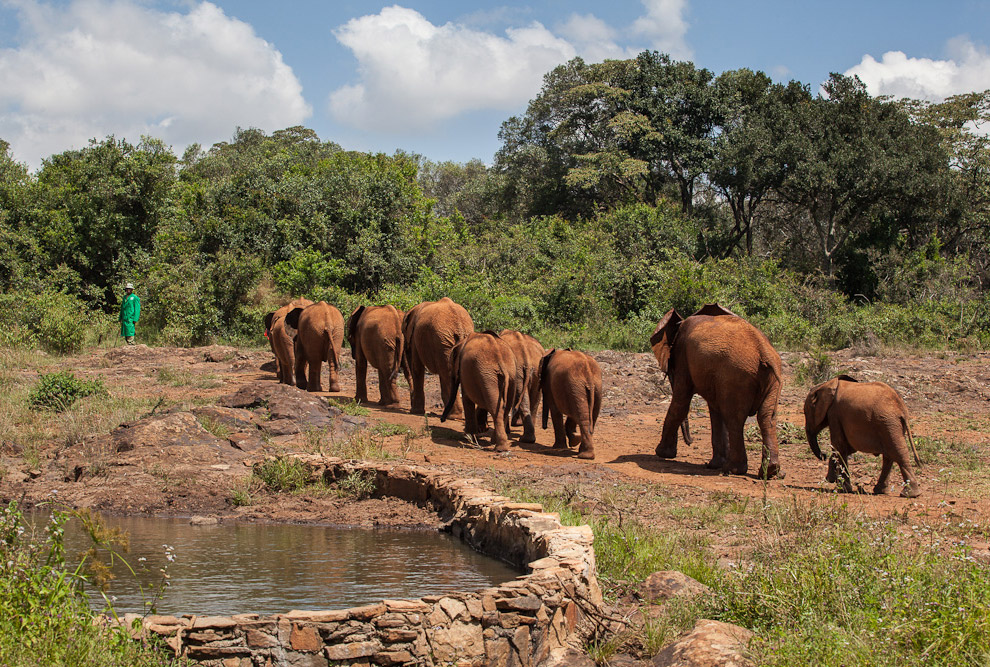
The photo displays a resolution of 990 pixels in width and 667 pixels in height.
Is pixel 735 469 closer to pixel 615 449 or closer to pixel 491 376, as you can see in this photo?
pixel 615 449

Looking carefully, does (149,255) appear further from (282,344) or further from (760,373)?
(760,373)

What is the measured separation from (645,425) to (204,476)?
778cm

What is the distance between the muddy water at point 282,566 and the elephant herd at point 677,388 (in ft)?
11.7

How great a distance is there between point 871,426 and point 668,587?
4.69 metres

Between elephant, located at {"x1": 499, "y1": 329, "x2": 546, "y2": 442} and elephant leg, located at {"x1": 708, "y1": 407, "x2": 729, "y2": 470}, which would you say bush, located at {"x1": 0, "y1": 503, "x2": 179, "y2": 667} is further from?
elephant leg, located at {"x1": 708, "y1": 407, "x2": 729, "y2": 470}

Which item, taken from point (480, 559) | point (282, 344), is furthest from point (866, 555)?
point (282, 344)

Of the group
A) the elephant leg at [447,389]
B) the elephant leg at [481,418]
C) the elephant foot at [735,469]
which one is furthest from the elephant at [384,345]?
the elephant foot at [735,469]

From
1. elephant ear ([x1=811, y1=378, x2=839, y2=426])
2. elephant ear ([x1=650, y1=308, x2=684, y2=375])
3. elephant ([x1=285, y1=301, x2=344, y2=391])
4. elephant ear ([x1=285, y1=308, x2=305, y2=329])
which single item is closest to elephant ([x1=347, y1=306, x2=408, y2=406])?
elephant ([x1=285, y1=301, x2=344, y2=391])

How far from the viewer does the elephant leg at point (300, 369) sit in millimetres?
16656

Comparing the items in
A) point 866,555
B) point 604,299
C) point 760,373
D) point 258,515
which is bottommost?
point 258,515

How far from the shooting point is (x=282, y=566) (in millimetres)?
7176

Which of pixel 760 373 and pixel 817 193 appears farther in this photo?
pixel 817 193

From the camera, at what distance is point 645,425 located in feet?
50.1

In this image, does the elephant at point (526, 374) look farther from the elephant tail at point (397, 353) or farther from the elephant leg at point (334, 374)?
the elephant leg at point (334, 374)
